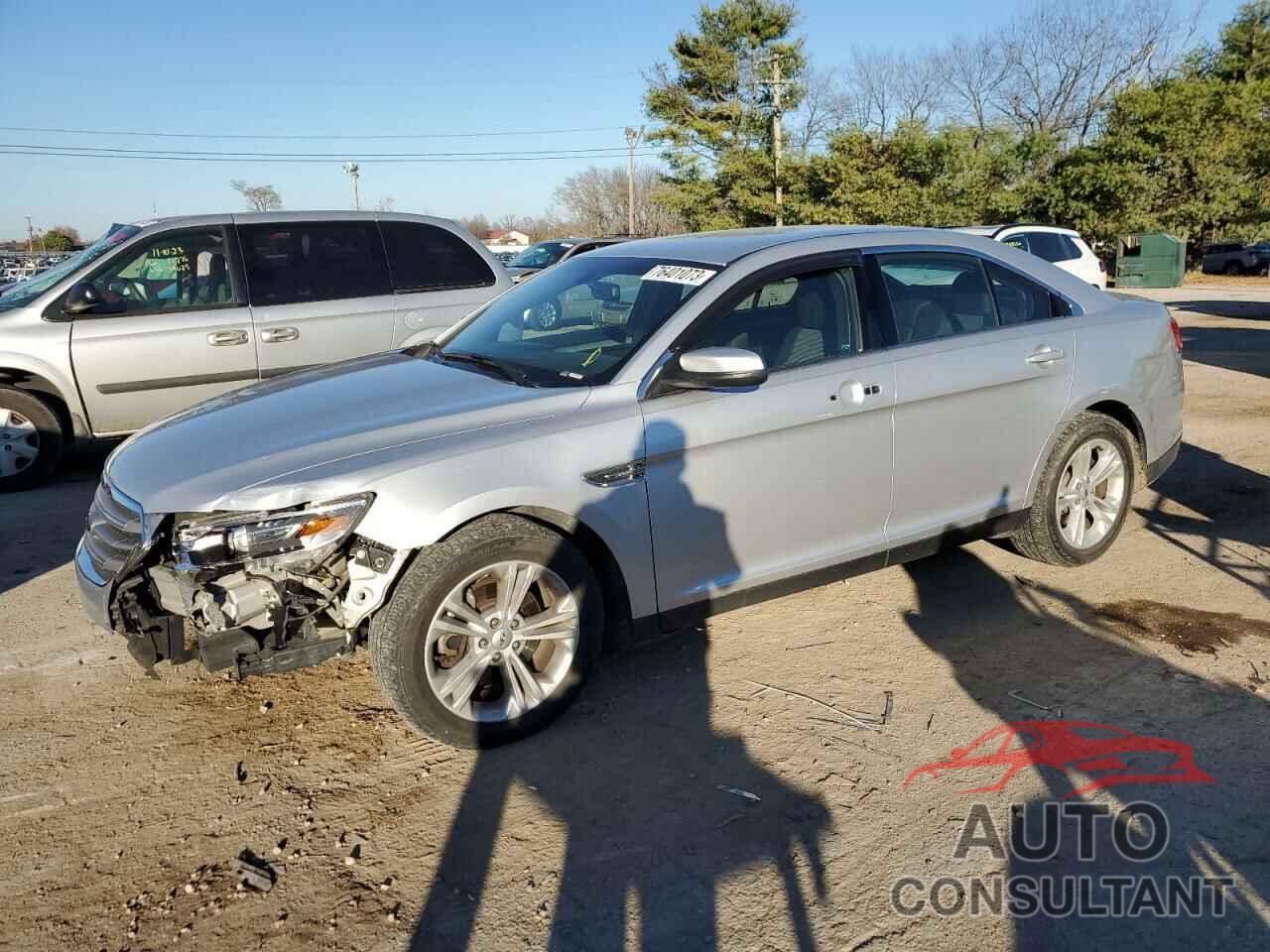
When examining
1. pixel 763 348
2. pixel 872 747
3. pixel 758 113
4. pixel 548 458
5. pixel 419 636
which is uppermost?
pixel 758 113

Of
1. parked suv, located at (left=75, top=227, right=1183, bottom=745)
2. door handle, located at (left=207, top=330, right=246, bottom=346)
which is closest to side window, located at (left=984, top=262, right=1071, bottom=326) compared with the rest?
parked suv, located at (left=75, top=227, right=1183, bottom=745)

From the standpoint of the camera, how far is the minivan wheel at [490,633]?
3115 millimetres

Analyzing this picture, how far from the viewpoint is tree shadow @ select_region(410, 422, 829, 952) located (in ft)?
8.37

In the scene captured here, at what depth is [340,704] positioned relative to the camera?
3746mm

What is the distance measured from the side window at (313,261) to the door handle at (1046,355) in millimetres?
4975

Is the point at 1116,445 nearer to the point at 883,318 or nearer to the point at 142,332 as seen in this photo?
the point at 883,318

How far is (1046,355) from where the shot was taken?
4.50 meters

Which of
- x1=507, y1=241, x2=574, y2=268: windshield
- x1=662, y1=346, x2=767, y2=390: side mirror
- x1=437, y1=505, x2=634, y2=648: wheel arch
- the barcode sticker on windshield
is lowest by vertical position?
x1=437, y1=505, x2=634, y2=648: wheel arch

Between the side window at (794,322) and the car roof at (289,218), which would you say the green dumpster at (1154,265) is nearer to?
the car roof at (289,218)

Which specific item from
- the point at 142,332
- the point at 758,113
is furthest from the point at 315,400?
the point at 758,113

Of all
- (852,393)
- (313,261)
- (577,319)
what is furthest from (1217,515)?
(313,261)

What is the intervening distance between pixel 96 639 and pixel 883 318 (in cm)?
380

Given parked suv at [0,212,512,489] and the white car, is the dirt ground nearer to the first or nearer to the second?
parked suv at [0,212,512,489]

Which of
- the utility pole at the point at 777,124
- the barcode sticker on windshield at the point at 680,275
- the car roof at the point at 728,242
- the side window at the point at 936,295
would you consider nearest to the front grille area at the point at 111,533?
the barcode sticker on windshield at the point at 680,275
